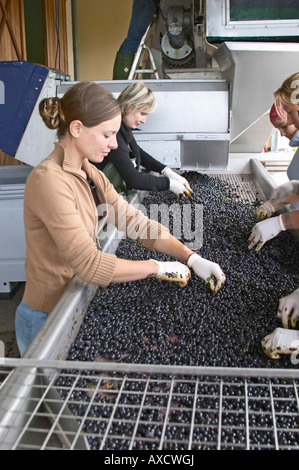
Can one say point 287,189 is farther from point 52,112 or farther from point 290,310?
point 52,112

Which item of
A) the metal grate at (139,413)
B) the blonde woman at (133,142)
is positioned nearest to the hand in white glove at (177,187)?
the blonde woman at (133,142)

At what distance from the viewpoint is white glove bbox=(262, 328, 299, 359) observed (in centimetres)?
115

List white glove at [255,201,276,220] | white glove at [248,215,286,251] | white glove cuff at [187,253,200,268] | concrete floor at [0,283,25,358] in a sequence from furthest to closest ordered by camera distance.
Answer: concrete floor at [0,283,25,358], white glove at [255,201,276,220], white glove at [248,215,286,251], white glove cuff at [187,253,200,268]

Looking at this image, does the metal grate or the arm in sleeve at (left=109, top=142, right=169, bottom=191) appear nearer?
the metal grate

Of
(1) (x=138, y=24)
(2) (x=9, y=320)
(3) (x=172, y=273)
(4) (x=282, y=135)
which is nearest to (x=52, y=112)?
(3) (x=172, y=273)

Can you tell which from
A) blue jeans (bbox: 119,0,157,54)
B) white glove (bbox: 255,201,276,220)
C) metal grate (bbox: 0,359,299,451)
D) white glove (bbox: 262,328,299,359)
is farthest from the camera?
blue jeans (bbox: 119,0,157,54)

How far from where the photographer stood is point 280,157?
12.1 ft

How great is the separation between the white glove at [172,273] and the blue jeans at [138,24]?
8.97 feet

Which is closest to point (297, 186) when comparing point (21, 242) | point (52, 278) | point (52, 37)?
point (52, 278)

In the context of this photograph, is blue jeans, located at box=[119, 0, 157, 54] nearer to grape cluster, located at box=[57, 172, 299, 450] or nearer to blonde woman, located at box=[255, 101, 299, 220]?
blonde woman, located at box=[255, 101, 299, 220]

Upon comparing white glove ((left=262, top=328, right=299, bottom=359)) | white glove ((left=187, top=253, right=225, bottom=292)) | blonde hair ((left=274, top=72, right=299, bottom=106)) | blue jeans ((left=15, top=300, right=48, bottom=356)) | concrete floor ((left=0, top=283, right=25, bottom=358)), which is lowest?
concrete floor ((left=0, top=283, right=25, bottom=358))

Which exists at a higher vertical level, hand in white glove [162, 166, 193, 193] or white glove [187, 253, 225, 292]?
white glove [187, 253, 225, 292]

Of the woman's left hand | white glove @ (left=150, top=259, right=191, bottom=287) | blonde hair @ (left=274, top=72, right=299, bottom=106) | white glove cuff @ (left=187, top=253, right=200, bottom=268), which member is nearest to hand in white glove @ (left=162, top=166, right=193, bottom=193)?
the woman's left hand

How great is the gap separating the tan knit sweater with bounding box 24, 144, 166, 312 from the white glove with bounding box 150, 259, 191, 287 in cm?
23
